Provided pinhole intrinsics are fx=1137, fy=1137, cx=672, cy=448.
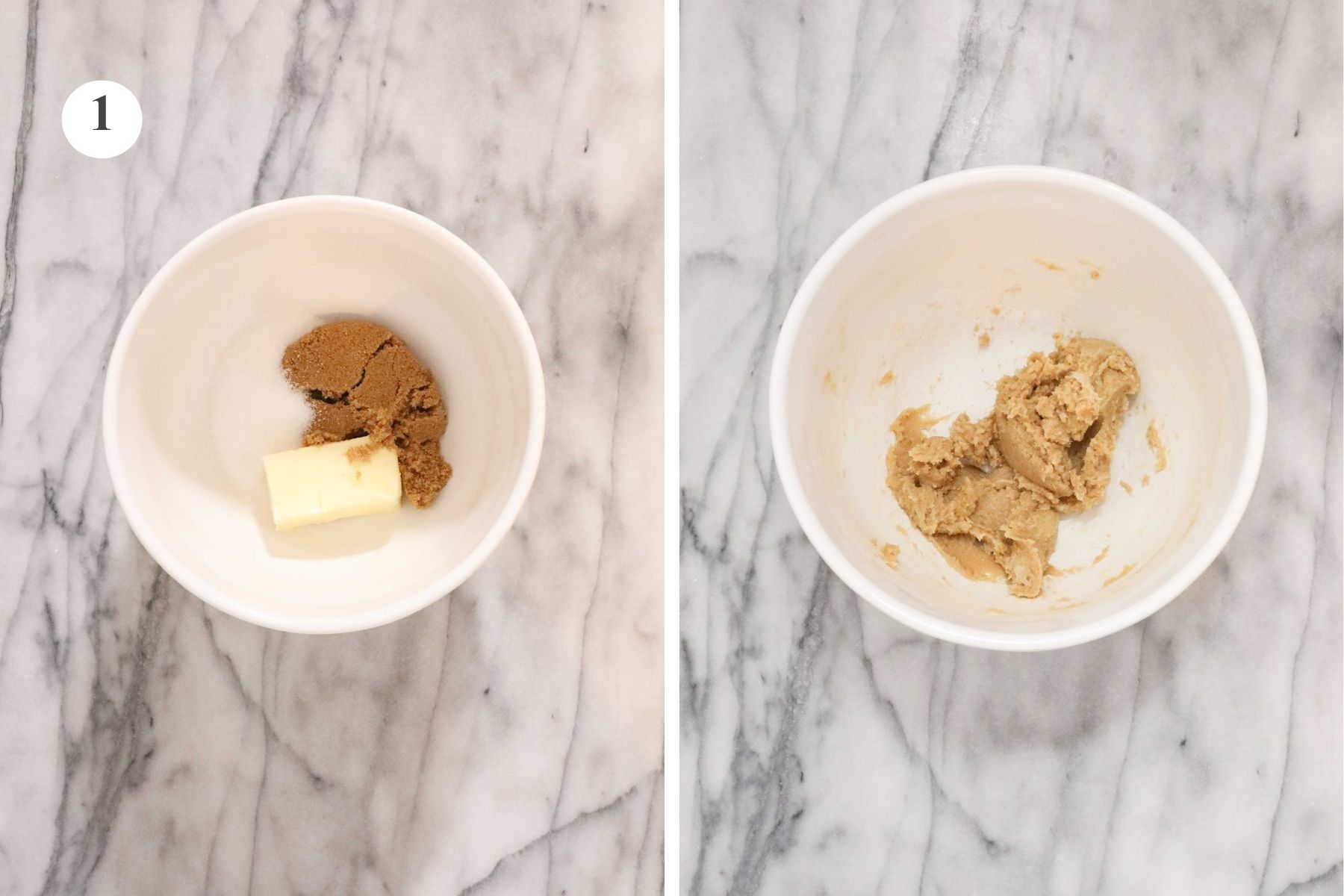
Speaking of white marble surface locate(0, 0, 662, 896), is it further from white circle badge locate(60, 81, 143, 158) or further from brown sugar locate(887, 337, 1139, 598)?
brown sugar locate(887, 337, 1139, 598)

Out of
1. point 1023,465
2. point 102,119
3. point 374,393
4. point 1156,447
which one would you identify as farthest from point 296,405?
point 1156,447

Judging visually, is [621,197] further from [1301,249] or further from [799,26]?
[1301,249]

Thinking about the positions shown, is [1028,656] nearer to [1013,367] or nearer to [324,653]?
[1013,367]

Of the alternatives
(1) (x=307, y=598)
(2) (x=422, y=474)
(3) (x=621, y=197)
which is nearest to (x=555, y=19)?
(3) (x=621, y=197)

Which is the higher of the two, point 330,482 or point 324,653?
point 330,482

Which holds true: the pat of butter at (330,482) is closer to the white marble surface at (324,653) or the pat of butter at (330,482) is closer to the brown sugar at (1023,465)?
the white marble surface at (324,653)

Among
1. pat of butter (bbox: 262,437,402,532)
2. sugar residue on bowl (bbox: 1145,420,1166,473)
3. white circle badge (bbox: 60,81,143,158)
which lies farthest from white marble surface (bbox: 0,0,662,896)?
sugar residue on bowl (bbox: 1145,420,1166,473)

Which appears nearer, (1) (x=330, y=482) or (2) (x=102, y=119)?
(1) (x=330, y=482)
